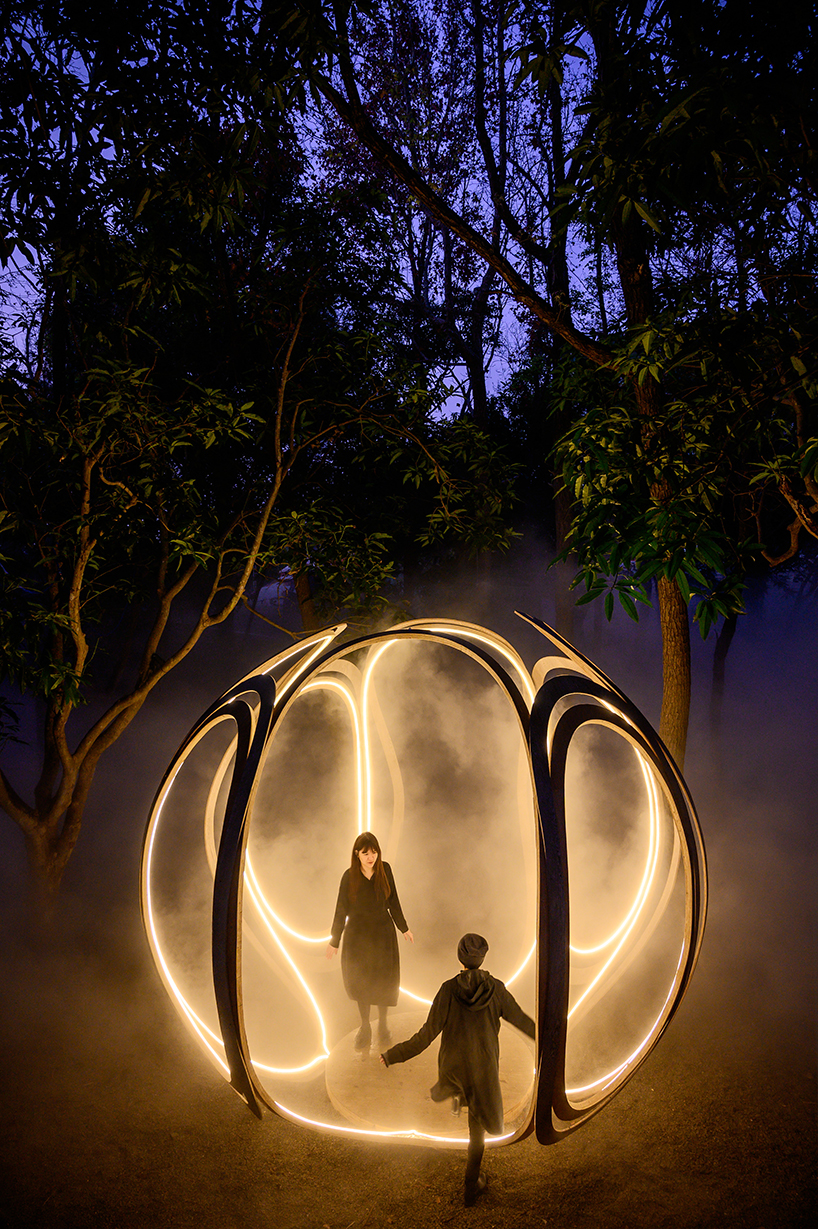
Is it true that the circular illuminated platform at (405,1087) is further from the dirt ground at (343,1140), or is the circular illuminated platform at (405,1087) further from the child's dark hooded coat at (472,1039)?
the child's dark hooded coat at (472,1039)

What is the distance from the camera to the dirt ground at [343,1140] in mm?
4027

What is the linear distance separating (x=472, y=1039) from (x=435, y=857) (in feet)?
15.2

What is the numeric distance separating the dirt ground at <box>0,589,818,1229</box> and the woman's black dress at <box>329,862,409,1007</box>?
39.7 inches

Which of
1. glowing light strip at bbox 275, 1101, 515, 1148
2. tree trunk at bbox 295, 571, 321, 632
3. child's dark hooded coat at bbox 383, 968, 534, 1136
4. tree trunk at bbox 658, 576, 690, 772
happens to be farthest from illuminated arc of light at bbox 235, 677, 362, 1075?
tree trunk at bbox 658, 576, 690, 772

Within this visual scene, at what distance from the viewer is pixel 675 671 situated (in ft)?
20.3

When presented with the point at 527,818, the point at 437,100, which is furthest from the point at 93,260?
the point at 437,100

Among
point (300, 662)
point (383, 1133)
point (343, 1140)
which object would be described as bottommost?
point (343, 1140)

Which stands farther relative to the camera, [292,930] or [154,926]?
[292,930]

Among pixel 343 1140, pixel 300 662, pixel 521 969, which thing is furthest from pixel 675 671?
pixel 343 1140

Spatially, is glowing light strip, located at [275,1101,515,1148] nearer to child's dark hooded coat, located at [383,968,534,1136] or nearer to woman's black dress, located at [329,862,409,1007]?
child's dark hooded coat, located at [383,968,534,1136]

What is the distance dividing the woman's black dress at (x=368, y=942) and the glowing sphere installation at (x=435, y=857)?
20.7 inches

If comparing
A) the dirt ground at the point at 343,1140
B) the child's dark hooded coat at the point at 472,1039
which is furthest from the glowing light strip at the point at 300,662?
the dirt ground at the point at 343,1140

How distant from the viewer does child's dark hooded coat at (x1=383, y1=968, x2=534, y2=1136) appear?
13.1ft

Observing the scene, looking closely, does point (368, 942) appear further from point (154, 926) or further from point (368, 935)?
point (154, 926)
